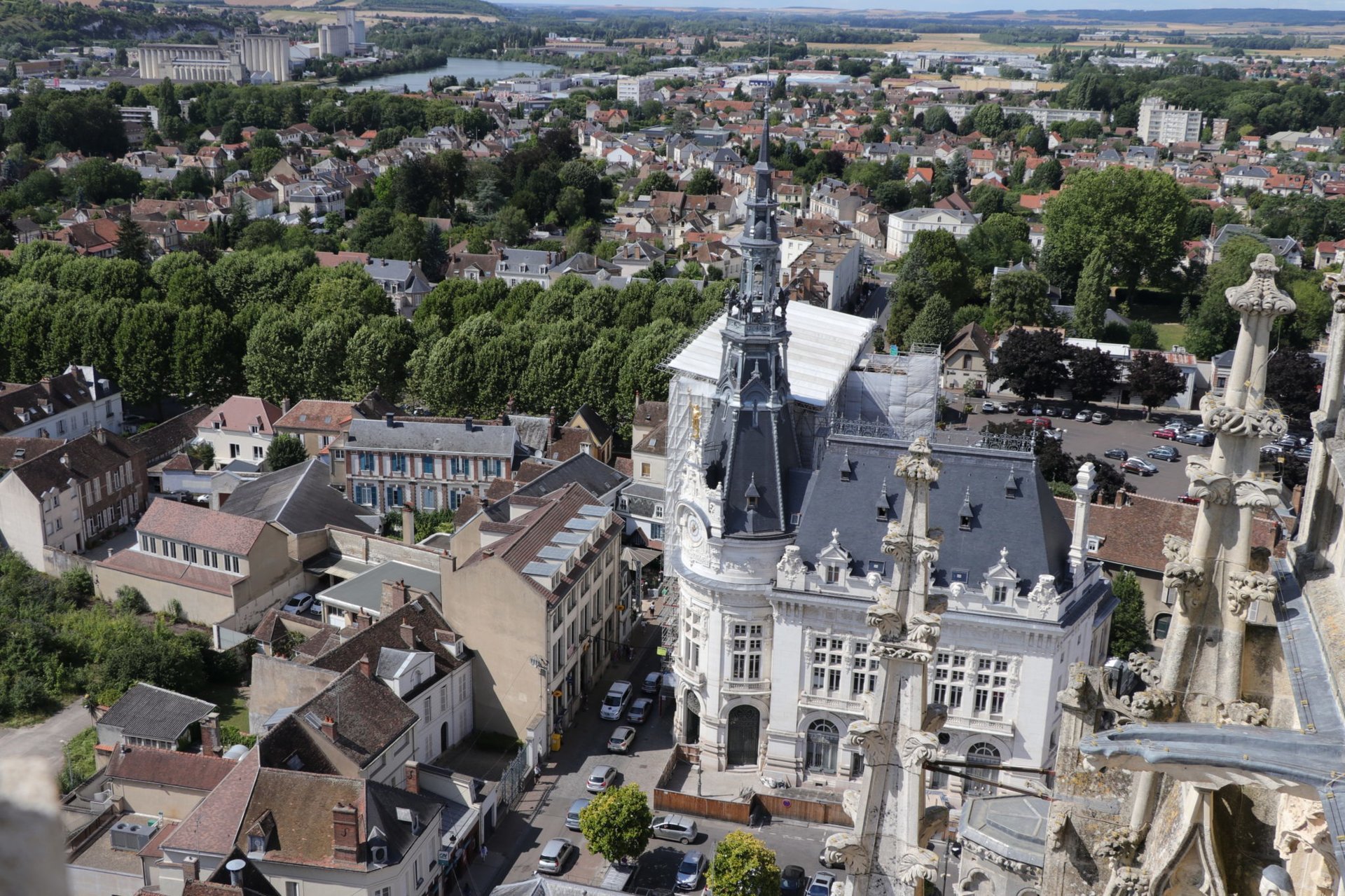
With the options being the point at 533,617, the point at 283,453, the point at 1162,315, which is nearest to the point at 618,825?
the point at 533,617

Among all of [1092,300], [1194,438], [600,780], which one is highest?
[1092,300]

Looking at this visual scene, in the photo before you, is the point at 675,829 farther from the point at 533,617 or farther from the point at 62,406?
the point at 62,406

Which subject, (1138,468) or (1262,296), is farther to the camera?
(1138,468)

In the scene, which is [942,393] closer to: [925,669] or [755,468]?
[755,468]

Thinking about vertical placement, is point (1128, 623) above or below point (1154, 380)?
below

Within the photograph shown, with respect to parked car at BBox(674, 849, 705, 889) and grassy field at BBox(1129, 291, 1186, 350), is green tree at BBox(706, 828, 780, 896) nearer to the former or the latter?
parked car at BBox(674, 849, 705, 889)

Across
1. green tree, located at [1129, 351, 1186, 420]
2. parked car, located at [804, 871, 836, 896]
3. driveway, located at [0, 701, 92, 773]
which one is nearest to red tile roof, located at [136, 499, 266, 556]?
driveway, located at [0, 701, 92, 773]
